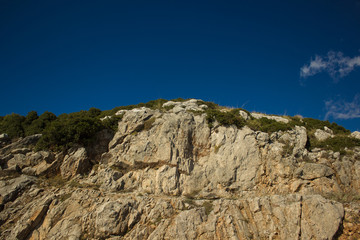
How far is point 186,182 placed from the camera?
65.0 feet

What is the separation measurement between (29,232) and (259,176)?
19.4 metres

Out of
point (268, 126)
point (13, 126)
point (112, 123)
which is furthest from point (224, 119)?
point (13, 126)

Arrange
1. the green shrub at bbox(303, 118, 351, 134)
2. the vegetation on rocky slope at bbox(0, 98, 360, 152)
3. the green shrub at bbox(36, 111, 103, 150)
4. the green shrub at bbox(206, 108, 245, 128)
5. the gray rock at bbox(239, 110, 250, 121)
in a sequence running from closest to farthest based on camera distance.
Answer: the green shrub at bbox(36, 111, 103, 150)
the vegetation on rocky slope at bbox(0, 98, 360, 152)
the green shrub at bbox(206, 108, 245, 128)
the green shrub at bbox(303, 118, 351, 134)
the gray rock at bbox(239, 110, 250, 121)

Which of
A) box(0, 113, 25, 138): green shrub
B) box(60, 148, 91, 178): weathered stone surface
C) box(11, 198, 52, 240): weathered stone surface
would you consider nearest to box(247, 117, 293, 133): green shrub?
box(60, 148, 91, 178): weathered stone surface

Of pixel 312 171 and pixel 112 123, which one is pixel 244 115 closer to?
pixel 312 171

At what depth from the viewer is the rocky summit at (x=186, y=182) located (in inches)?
582

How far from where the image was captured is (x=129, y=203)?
Result: 53.1 feet

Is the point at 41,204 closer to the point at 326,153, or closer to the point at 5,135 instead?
the point at 5,135

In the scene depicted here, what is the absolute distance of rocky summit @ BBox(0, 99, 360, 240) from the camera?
582 inches

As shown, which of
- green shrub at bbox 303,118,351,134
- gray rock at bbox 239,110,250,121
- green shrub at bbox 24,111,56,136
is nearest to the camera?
green shrub at bbox 24,111,56,136

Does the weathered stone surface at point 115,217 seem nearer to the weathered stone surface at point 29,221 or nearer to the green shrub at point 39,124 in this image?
the weathered stone surface at point 29,221

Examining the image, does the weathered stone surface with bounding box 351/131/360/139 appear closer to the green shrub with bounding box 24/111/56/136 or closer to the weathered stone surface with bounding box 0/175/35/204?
the weathered stone surface with bounding box 0/175/35/204

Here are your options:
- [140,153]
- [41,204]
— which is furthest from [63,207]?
[140,153]

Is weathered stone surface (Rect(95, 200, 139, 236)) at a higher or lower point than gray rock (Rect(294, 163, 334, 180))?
lower
